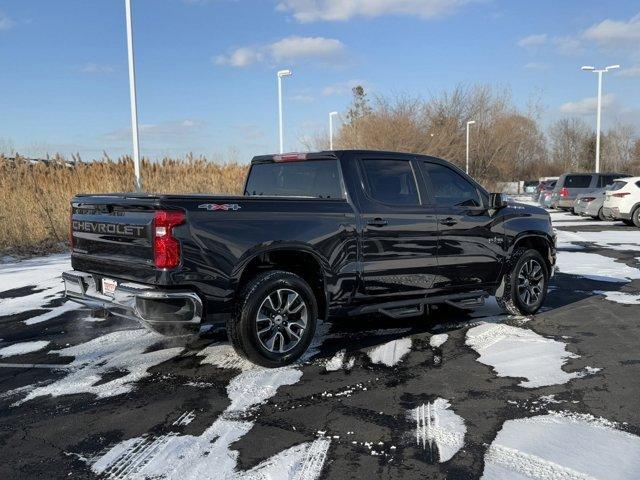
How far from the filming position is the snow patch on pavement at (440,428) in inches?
130

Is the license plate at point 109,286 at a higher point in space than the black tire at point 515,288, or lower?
higher

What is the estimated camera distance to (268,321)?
4734 millimetres

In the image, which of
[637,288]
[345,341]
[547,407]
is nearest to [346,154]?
[345,341]

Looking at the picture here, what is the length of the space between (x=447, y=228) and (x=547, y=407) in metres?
2.30

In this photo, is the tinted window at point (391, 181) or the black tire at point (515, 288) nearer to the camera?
the tinted window at point (391, 181)

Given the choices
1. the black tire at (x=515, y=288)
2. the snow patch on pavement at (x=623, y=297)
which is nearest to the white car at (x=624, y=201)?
the snow patch on pavement at (x=623, y=297)

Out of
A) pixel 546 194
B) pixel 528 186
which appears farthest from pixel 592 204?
pixel 528 186

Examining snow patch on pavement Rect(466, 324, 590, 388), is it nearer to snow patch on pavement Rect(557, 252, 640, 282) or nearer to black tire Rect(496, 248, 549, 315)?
black tire Rect(496, 248, 549, 315)

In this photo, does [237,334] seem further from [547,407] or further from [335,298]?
[547,407]

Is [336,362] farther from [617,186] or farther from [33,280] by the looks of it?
[617,186]

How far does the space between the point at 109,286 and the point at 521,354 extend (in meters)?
3.57

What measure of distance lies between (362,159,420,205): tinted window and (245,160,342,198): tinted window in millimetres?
332

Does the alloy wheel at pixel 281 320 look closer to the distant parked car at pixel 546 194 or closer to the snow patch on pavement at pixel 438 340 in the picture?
the snow patch on pavement at pixel 438 340

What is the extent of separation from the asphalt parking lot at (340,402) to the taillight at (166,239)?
97cm
